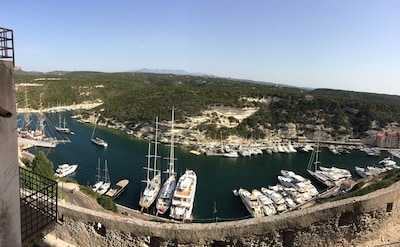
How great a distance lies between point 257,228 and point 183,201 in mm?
18253

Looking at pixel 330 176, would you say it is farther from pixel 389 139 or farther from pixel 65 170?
pixel 65 170

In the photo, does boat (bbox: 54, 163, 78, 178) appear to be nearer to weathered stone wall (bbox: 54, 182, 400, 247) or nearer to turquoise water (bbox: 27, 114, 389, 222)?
turquoise water (bbox: 27, 114, 389, 222)

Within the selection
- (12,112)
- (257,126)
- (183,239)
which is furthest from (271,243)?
(257,126)

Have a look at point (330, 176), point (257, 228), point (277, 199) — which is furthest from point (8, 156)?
point (330, 176)

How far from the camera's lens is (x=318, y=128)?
2216 inches

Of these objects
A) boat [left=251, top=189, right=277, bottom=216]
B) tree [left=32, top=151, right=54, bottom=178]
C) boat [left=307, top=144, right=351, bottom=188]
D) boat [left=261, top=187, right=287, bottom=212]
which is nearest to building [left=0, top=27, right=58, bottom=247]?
tree [left=32, top=151, right=54, bottom=178]

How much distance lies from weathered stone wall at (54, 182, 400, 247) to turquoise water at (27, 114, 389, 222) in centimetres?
1719

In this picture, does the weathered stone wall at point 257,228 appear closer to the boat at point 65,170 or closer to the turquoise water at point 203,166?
the turquoise water at point 203,166

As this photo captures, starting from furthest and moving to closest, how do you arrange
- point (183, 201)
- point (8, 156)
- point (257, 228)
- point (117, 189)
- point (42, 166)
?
point (117, 189) < point (183, 201) < point (42, 166) < point (257, 228) < point (8, 156)

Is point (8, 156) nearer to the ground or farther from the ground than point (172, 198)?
farther from the ground

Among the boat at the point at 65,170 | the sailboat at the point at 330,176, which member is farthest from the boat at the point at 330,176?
the boat at the point at 65,170

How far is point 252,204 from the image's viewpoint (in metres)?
25.2

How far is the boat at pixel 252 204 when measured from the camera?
24253 mm

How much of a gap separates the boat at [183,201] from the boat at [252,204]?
4.63m
